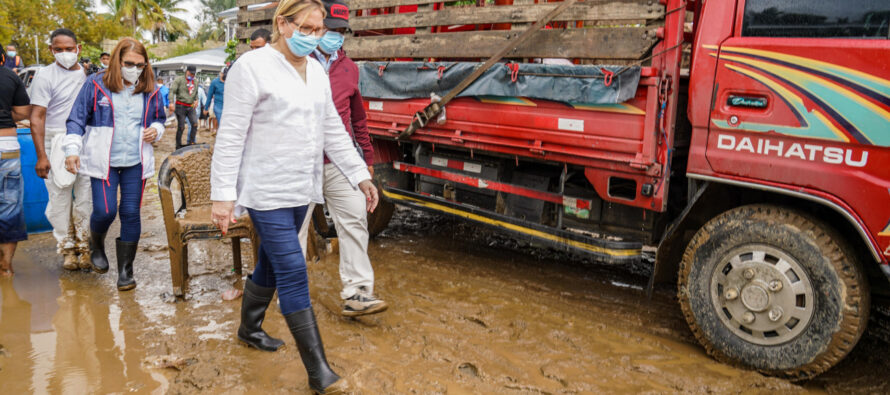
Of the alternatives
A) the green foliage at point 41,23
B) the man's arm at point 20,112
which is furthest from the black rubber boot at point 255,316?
the green foliage at point 41,23

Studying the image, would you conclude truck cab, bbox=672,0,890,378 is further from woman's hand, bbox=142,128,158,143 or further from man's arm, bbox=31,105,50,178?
man's arm, bbox=31,105,50,178

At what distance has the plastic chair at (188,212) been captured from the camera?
165 inches

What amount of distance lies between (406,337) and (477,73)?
1.83 metres

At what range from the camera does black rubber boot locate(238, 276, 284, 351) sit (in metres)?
3.34

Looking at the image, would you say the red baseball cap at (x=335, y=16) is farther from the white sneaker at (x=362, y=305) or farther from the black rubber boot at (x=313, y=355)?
the black rubber boot at (x=313, y=355)

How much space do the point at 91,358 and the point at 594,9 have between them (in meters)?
3.48

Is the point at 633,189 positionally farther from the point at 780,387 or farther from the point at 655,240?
the point at 780,387

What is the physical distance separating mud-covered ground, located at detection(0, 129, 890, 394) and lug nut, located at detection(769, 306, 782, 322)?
32 centimetres

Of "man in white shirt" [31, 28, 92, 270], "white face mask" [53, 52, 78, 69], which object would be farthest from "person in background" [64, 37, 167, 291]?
"white face mask" [53, 52, 78, 69]

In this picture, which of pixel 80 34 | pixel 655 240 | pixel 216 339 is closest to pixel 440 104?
pixel 655 240

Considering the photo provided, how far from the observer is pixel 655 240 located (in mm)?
3961

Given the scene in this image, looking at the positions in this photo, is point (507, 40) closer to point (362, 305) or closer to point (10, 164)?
point (362, 305)

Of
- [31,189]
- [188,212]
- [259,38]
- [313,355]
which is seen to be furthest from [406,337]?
[31,189]

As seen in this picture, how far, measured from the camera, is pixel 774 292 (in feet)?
10.4
